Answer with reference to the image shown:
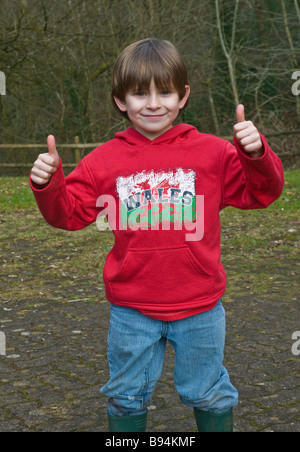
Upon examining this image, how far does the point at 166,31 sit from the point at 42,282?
46.3 feet

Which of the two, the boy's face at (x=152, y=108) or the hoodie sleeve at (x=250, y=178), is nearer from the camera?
the hoodie sleeve at (x=250, y=178)

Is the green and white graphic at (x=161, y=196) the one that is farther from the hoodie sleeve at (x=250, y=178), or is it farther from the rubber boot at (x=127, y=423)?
the rubber boot at (x=127, y=423)

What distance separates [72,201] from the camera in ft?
7.89

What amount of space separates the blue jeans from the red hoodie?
2.4 inches

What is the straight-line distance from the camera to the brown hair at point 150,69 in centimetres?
231

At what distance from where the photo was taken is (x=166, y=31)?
61.7 ft

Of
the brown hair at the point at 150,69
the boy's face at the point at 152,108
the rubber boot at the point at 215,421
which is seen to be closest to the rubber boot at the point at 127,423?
the rubber boot at the point at 215,421

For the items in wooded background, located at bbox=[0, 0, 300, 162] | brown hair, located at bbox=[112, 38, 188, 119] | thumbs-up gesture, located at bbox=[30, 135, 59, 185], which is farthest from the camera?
wooded background, located at bbox=[0, 0, 300, 162]

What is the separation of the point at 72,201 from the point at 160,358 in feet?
2.23

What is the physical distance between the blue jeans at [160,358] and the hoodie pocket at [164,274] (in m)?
0.09

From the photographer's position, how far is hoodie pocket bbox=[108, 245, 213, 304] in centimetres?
230
